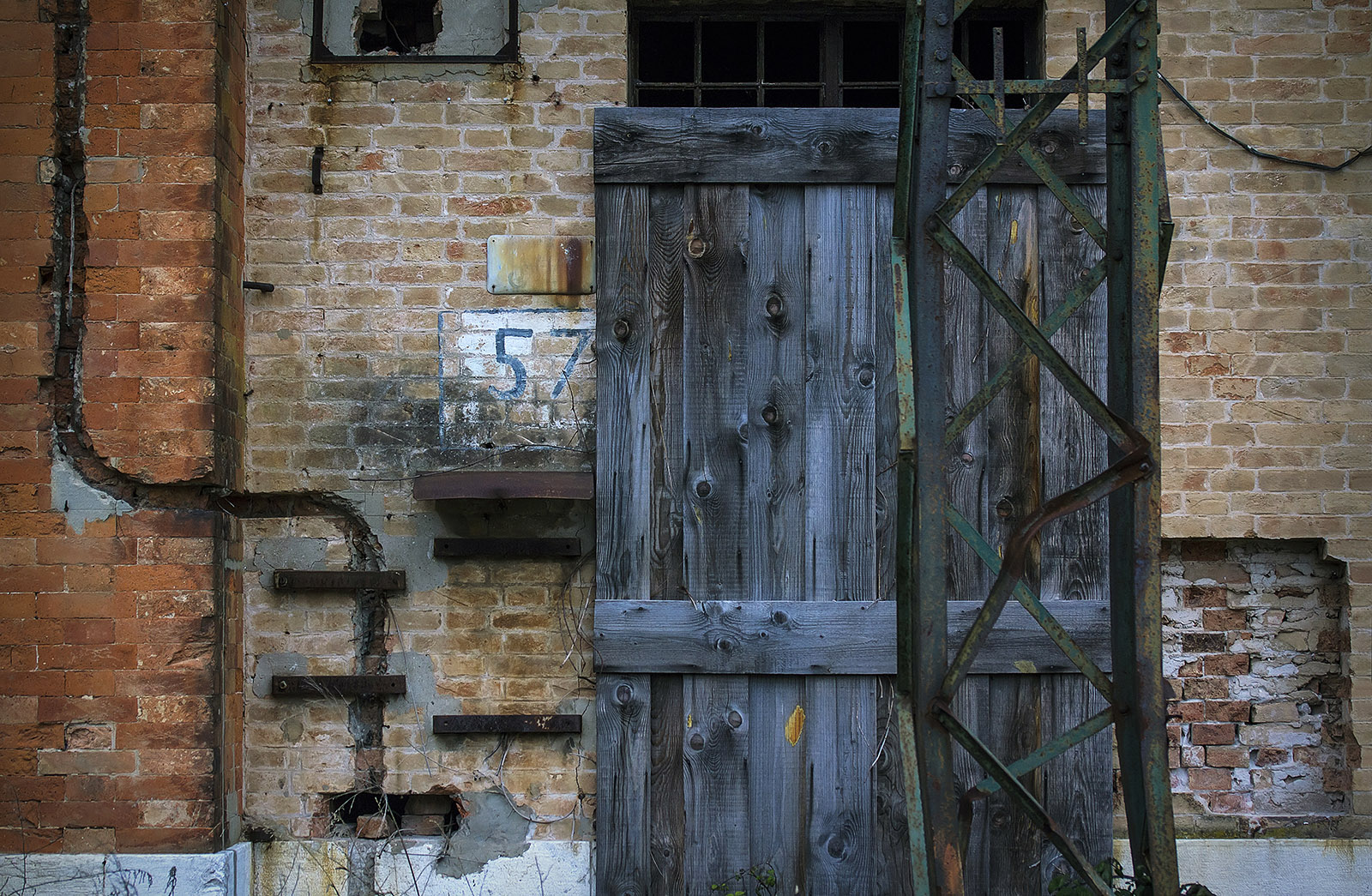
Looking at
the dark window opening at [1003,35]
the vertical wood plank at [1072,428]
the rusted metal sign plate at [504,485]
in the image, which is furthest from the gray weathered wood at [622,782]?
the dark window opening at [1003,35]

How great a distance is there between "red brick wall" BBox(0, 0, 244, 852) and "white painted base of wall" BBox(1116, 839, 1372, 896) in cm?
335

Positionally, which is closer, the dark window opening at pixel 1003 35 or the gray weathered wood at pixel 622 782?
the gray weathered wood at pixel 622 782

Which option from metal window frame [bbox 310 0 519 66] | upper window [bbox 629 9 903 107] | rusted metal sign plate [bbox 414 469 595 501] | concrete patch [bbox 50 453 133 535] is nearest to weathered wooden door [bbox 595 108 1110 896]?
rusted metal sign plate [bbox 414 469 595 501]

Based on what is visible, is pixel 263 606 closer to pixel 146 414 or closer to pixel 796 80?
Answer: pixel 146 414

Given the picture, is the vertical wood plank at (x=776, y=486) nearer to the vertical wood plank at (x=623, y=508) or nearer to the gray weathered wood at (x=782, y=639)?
the gray weathered wood at (x=782, y=639)

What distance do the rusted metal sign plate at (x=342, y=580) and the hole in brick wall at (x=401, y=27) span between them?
1.89 metres

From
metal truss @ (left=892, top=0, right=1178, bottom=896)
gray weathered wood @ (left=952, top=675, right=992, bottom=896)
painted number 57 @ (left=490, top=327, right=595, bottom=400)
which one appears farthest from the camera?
painted number 57 @ (left=490, top=327, right=595, bottom=400)

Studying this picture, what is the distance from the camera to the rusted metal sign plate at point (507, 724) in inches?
137

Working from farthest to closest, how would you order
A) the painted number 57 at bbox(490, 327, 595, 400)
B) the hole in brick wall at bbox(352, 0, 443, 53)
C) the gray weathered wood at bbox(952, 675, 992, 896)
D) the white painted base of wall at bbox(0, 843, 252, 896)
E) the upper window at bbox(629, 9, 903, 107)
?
1. the upper window at bbox(629, 9, 903, 107)
2. the hole in brick wall at bbox(352, 0, 443, 53)
3. the painted number 57 at bbox(490, 327, 595, 400)
4. the gray weathered wood at bbox(952, 675, 992, 896)
5. the white painted base of wall at bbox(0, 843, 252, 896)

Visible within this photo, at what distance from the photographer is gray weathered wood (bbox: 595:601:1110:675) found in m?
3.46

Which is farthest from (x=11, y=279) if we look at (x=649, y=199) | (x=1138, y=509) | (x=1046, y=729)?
(x=1046, y=729)

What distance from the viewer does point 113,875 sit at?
3.25 metres

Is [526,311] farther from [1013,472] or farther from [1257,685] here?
[1257,685]

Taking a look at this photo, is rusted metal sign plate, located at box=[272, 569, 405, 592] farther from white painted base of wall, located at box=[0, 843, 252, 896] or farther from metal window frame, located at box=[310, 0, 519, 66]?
metal window frame, located at box=[310, 0, 519, 66]
